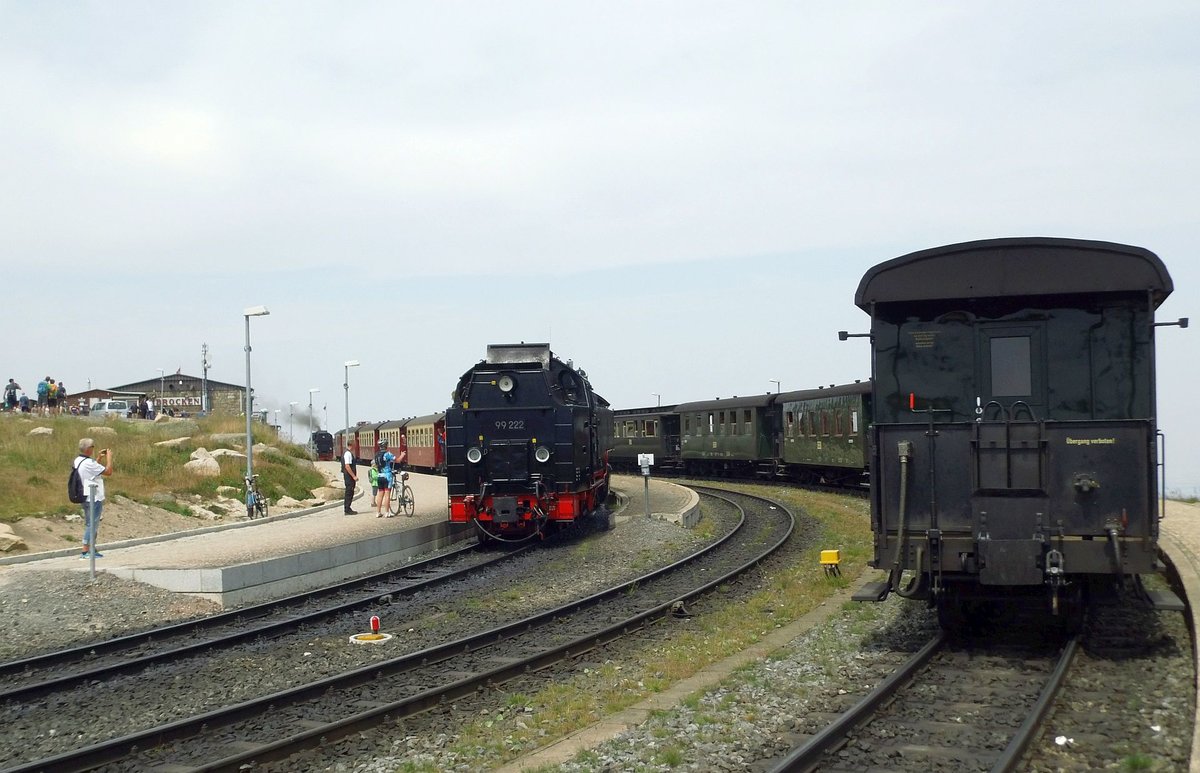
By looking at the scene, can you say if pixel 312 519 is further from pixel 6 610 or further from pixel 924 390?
pixel 924 390

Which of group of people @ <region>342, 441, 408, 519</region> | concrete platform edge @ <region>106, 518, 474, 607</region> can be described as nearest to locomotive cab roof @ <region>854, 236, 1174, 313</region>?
concrete platform edge @ <region>106, 518, 474, 607</region>

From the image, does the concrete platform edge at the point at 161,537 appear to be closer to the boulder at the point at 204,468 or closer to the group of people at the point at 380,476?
the group of people at the point at 380,476

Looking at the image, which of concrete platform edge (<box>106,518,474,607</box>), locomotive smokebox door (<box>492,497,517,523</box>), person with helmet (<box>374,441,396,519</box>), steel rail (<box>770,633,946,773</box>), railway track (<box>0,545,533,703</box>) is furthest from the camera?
person with helmet (<box>374,441,396,519</box>)

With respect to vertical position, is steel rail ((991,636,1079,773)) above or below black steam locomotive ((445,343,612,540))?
below

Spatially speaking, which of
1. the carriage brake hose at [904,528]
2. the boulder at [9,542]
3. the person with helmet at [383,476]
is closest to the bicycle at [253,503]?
the person with helmet at [383,476]

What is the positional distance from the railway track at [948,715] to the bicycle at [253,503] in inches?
741

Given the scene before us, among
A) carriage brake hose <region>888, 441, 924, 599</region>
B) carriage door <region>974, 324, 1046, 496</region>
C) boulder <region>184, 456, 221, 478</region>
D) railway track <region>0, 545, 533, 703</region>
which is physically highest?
carriage door <region>974, 324, 1046, 496</region>

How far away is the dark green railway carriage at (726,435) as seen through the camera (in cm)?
3684

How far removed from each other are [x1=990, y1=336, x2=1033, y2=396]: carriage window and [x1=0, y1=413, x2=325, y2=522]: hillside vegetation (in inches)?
702

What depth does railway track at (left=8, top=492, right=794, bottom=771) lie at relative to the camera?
7.25 meters

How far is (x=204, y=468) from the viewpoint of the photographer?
2945 centimetres

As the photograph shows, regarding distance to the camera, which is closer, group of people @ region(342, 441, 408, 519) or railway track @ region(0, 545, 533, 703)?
railway track @ region(0, 545, 533, 703)

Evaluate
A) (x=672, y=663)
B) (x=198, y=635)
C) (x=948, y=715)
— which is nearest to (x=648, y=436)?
(x=198, y=635)

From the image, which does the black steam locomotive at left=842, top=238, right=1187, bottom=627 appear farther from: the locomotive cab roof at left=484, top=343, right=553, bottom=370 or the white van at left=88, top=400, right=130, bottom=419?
the white van at left=88, top=400, right=130, bottom=419
